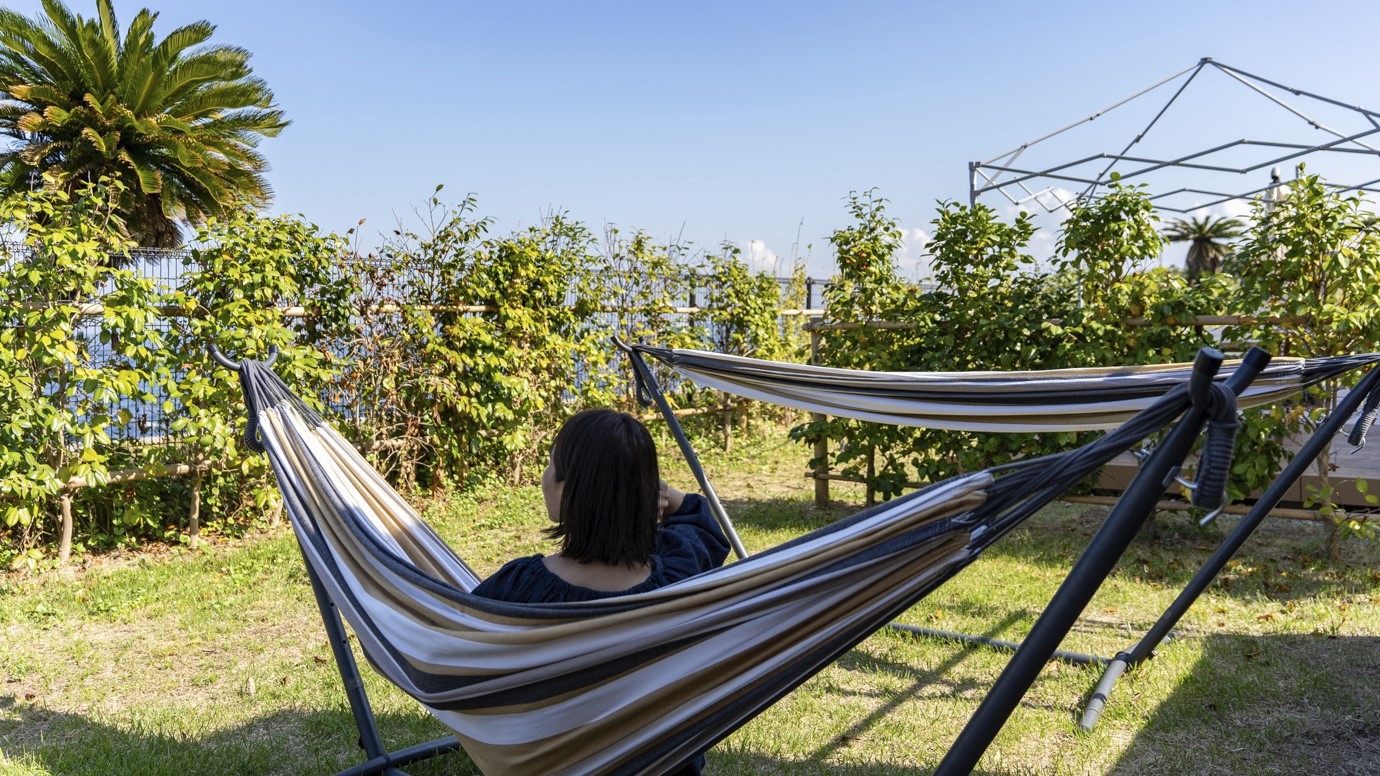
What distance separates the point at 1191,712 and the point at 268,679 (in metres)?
2.72

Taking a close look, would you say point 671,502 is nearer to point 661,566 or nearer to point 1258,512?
point 661,566

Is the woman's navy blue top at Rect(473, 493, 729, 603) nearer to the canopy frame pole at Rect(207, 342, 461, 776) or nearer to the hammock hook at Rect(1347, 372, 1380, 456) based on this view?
the canopy frame pole at Rect(207, 342, 461, 776)

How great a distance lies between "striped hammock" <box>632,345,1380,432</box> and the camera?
192 cm

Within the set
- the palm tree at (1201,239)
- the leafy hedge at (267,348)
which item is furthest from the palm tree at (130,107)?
the palm tree at (1201,239)

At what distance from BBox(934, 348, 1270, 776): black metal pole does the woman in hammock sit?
606 millimetres

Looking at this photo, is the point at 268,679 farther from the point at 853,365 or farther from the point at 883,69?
the point at 883,69

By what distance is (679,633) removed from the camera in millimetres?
1184


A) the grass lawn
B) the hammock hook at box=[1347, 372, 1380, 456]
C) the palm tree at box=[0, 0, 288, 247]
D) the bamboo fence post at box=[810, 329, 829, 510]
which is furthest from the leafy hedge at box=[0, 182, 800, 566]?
the palm tree at box=[0, 0, 288, 247]

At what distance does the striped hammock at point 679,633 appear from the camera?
1.04 metres

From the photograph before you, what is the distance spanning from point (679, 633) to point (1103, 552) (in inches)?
20.7

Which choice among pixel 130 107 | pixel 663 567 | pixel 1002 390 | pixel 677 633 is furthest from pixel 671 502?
pixel 130 107

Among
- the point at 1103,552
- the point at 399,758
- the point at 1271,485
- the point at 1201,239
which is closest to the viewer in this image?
the point at 1103,552

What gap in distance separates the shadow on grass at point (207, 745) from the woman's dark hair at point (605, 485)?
3.75ft

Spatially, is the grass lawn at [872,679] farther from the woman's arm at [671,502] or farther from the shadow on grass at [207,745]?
the woman's arm at [671,502]
